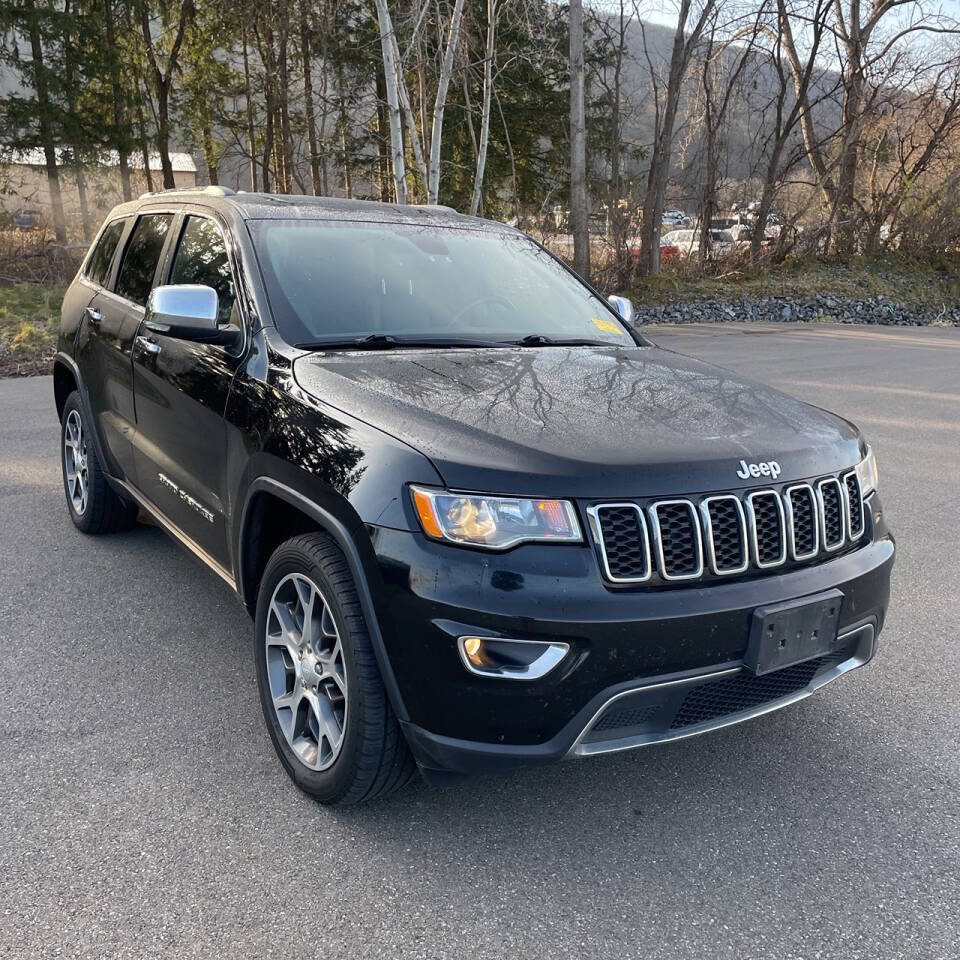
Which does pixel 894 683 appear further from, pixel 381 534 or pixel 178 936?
pixel 178 936

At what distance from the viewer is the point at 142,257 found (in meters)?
4.41

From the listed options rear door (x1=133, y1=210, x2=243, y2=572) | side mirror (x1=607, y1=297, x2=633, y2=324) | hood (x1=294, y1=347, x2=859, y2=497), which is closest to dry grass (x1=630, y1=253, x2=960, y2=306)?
side mirror (x1=607, y1=297, x2=633, y2=324)

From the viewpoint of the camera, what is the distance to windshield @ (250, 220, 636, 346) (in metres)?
3.40

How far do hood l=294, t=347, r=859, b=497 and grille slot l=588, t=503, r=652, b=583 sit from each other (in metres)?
0.05

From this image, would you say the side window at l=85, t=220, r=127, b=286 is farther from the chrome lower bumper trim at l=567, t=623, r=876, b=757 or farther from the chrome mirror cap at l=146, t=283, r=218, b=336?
the chrome lower bumper trim at l=567, t=623, r=876, b=757

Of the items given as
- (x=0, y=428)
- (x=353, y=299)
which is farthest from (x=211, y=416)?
(x=0, y=428)

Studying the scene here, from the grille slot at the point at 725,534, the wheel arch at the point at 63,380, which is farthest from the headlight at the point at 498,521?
the wheel arch at the point at 63,380

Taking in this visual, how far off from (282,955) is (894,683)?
2.53m

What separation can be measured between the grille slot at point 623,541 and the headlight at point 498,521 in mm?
69

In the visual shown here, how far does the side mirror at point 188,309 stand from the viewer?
318 centimetres

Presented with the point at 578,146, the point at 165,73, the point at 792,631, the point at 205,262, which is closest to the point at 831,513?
the point at 792,631

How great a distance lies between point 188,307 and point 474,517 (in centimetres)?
150

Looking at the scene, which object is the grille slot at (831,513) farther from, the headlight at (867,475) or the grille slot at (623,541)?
the grille slot at (623,541)

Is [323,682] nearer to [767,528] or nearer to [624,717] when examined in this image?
[624,717]
